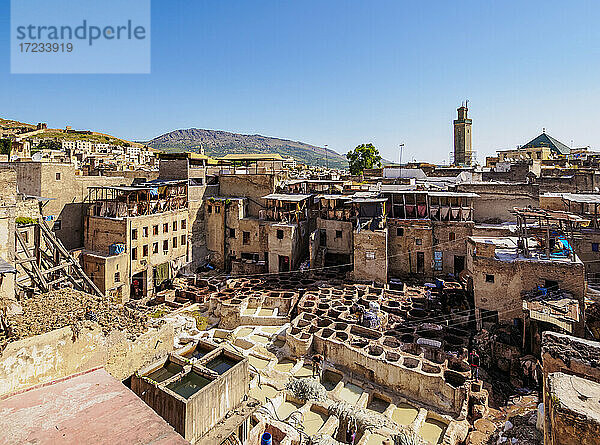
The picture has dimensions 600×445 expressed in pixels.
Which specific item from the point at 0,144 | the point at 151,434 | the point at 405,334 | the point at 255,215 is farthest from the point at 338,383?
the point at 0,144

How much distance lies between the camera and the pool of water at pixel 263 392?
1616 cm

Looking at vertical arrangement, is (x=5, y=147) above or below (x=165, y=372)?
above

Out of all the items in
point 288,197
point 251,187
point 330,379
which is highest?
point 251,187

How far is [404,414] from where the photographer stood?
16.0 m

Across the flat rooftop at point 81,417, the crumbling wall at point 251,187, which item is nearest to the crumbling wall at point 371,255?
the crumbling wall at point 251,187

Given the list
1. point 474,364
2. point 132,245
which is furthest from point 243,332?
point 474,364

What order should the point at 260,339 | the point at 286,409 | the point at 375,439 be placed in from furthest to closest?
the point at 260,339
the point at 286,409
the point at 375,439

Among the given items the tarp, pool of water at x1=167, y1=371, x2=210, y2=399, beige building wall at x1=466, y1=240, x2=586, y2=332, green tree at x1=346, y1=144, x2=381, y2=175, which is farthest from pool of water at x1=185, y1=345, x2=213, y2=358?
green tree at x1=346, y1=144, x2=381, y2=175

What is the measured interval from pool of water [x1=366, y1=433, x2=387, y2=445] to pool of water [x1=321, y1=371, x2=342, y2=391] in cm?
499

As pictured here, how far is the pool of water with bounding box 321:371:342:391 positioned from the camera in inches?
734

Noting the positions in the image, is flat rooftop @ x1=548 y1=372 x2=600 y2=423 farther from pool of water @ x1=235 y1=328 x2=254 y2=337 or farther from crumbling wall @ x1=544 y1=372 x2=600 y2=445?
pool of water @ x1=235 y1=328 x2=254 y2=337

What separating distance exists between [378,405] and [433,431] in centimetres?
278

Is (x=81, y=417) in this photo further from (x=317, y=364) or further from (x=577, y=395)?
(x=317, y=364)

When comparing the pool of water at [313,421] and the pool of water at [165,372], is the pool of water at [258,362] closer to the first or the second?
the pool of water at [313,421]
